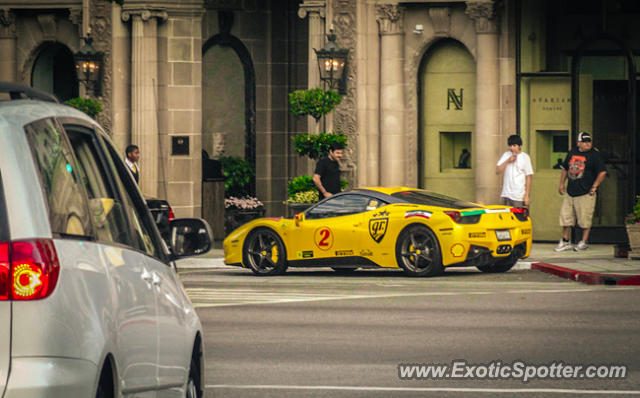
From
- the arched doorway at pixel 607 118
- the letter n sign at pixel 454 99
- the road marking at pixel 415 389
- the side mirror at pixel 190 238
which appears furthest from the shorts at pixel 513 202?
the side mirror at pixel 190 238

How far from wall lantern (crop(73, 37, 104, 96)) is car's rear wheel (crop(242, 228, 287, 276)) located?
32.5 ft

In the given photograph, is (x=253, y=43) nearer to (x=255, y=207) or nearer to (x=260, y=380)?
(x=255, y=207)

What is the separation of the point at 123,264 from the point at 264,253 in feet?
49.7

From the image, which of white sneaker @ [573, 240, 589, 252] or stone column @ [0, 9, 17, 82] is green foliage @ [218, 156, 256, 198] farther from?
white sneaker @ [573, 240, 589, 252]

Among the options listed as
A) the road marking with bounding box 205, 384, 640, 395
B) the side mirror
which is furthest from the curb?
the side mirror

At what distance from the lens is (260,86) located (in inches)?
1208

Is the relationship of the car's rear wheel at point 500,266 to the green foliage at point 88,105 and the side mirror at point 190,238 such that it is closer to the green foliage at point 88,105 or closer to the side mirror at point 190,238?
the green foliage at point 88,105

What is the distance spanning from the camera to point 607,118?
25438 mm

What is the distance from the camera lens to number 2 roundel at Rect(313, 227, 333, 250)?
63.7 feet

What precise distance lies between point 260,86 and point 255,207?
112 inches

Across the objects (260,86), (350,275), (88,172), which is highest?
(260,86)

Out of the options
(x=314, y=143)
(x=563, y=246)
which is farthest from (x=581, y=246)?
(x=314, y=143)

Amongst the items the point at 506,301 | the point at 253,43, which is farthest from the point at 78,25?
the point at 506,301

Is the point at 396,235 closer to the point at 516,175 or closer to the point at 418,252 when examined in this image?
the point at 418,252
